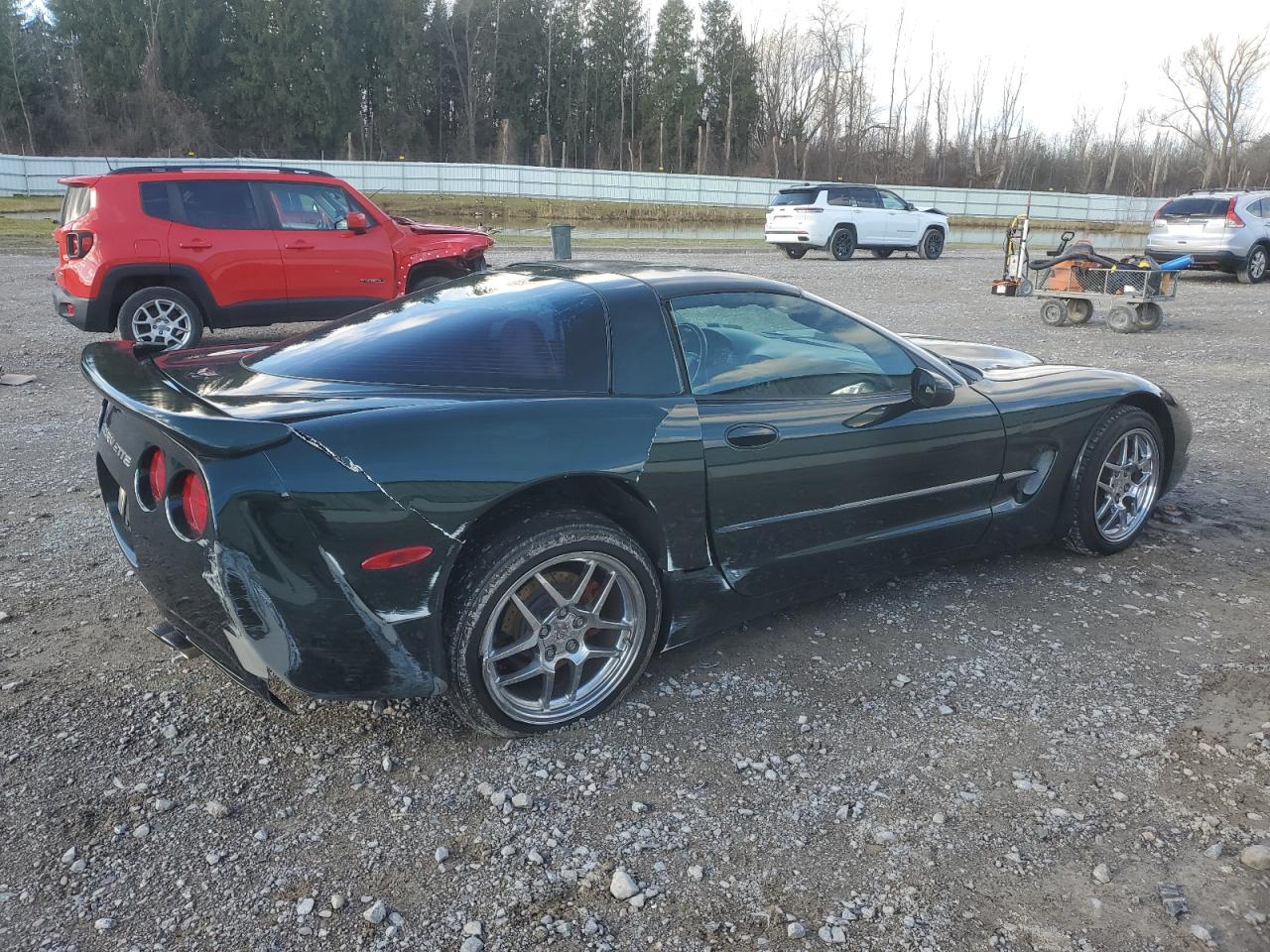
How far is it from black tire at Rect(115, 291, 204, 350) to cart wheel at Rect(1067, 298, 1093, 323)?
1029 centimetres

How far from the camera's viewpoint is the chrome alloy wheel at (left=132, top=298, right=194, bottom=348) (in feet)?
29.2

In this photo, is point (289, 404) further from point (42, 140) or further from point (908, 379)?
point (42, 140)

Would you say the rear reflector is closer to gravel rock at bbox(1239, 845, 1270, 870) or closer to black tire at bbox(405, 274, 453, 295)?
gravel rock at bbox(1239, 845, 1270, 870)

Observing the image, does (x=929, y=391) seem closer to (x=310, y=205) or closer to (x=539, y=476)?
(x=539, y=476)

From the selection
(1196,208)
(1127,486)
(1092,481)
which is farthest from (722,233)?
(1092,481)

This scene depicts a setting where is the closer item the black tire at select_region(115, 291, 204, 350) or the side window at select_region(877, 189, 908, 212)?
the black tire at select_region(115, 291, 204, 350)

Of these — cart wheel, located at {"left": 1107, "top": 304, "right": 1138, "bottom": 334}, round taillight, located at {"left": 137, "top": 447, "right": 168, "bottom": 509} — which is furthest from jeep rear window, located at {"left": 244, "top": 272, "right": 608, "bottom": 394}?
cart wheel, located at {"left": 1107, "top": 304, "right": 1138, "bottom": 334}

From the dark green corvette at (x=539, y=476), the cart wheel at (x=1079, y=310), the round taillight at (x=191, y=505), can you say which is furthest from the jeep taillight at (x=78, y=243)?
the cart wheel at (x=1079, y=310)

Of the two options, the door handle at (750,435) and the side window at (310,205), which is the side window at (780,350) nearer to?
the door handle at (750,435)

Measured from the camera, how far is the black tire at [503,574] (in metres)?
2.72

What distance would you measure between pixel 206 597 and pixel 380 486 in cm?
60

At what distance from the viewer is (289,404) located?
2686 millimetres

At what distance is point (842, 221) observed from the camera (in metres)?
21.4

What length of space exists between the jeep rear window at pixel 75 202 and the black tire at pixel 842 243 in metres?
15.7
